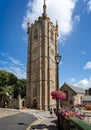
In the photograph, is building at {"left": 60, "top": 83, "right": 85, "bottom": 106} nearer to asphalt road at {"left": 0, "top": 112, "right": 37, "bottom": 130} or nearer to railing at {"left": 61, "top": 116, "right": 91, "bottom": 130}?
asphalt road at {"left": 0, "top": 112, "right": 37, "bottom": 130}

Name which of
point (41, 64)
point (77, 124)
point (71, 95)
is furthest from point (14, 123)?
point (71, 95)

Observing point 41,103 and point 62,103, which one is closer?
point 41,103

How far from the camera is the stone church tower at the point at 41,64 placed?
5294 centimetres

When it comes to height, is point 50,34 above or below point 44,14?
below

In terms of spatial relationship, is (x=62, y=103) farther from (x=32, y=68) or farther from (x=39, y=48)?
(x=39, y=48)

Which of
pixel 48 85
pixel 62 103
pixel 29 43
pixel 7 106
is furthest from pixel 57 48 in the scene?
pixel 7 106

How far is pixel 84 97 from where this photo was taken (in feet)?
230

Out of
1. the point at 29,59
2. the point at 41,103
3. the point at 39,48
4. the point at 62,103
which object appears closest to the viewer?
the point at 41,103

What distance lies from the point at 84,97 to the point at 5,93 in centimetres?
2939

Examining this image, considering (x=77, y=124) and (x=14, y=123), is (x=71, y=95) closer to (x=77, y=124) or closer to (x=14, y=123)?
(x=14, y=123)

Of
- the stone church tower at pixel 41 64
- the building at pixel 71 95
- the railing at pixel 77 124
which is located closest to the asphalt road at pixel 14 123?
the railing at pixel 77 124

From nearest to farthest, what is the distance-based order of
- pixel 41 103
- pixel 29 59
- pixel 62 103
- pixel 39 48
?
1. pixel 41 103
2. pixel 39 48
3. pixel 29 59
4. pixel 62 103

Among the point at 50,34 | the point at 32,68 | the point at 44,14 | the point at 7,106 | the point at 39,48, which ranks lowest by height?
the point at 7,106

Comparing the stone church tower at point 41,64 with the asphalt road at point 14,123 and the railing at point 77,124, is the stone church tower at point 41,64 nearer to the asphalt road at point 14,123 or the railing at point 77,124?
the asphalt road at point 14,123
